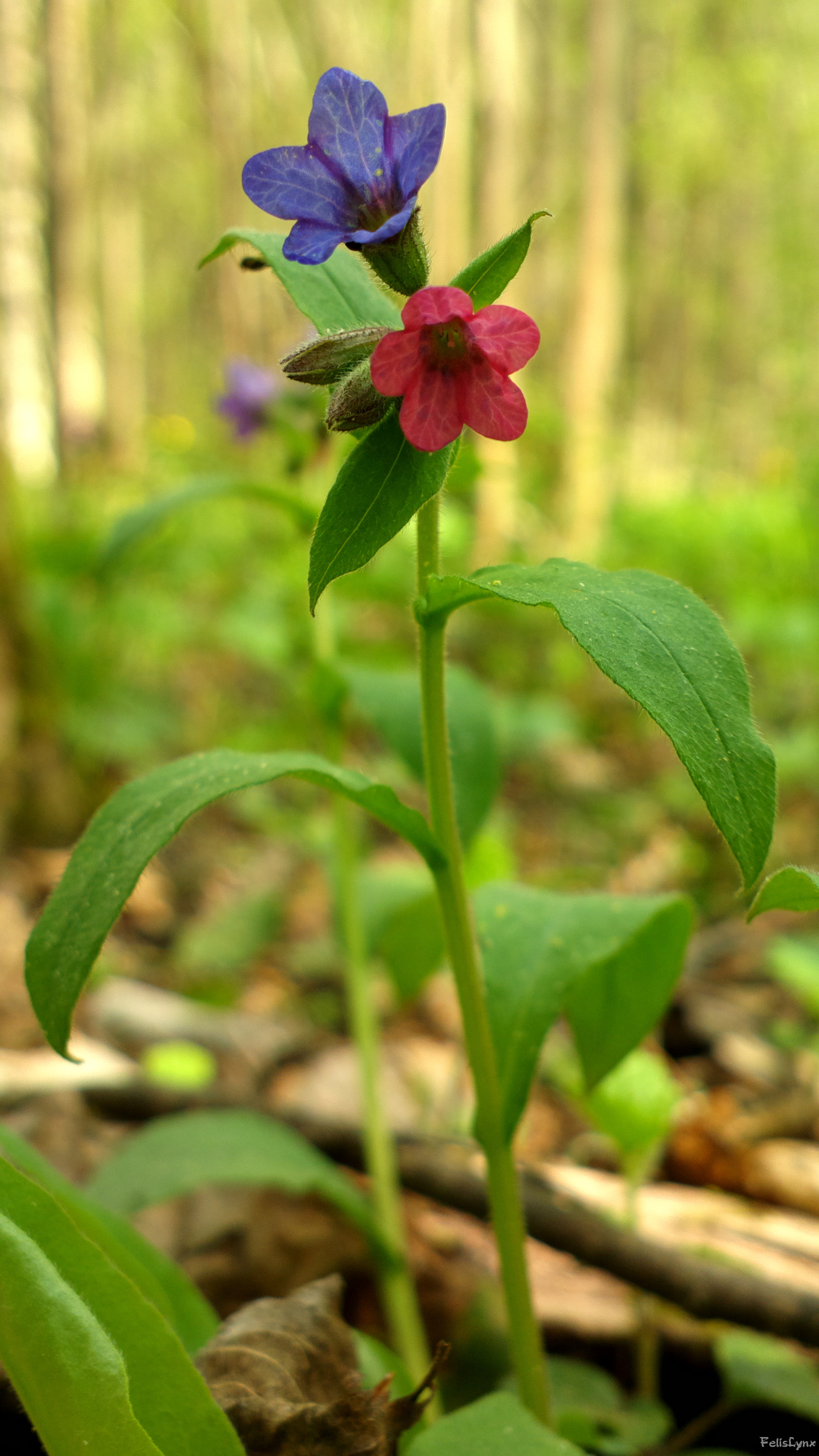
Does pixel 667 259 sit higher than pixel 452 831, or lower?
higher

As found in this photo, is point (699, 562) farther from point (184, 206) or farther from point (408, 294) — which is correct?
point (184, 206)

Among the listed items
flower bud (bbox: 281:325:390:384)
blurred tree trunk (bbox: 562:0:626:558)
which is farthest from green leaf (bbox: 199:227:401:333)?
blurred tree trunk (bbox: 562:0:626:558)

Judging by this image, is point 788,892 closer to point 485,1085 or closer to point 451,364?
point 485,1085

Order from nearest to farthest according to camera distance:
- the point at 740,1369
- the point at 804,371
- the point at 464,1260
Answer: the point at 740,1369, the point at 464,1260, the point at 804,371

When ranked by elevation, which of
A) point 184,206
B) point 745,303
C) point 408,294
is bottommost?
point 408,294

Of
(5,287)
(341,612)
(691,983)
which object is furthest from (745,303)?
(691,983)

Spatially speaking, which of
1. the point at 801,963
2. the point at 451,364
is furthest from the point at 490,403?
the point at 801,963

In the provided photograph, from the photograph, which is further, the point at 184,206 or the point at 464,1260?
the point at 184,206
